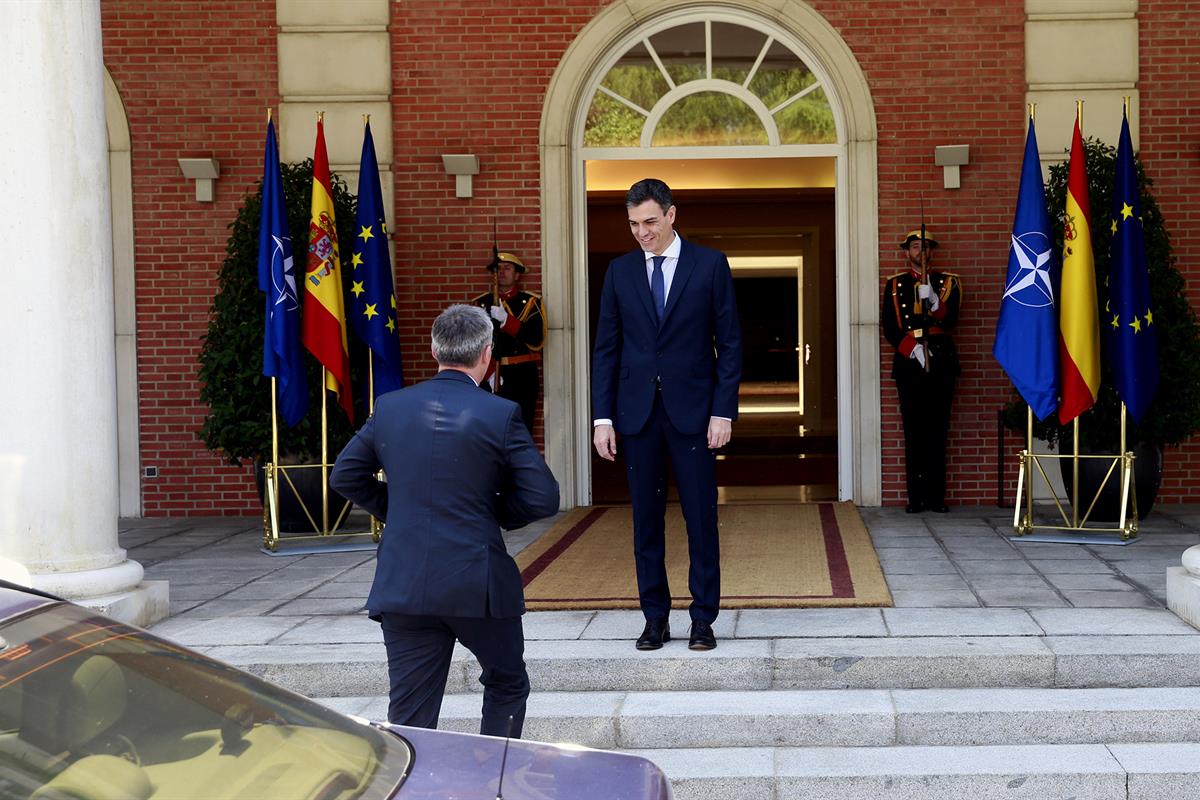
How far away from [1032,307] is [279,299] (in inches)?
180

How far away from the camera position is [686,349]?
5.35 meters

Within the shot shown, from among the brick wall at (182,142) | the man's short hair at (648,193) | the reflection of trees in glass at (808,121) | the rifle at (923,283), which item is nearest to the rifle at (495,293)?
the brick wall at (182,142)

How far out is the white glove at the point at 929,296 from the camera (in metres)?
9.32

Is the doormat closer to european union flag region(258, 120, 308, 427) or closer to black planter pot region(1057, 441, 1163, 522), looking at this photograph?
black planter pot region(1057, 441, 1163, 522)

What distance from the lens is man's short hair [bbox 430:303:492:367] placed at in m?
3.65

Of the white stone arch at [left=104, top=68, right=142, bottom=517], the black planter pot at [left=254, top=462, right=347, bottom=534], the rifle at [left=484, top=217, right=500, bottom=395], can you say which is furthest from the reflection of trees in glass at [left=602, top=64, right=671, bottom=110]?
the black planter pot at [left=254, top=462, right=347, bottom=534]

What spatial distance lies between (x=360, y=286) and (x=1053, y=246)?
14.3 ft

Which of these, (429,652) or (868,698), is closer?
(429,652)

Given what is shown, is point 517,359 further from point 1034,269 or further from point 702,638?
point 702,638

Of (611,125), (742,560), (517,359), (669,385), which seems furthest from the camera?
(611,125)

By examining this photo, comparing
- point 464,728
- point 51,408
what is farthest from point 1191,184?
point 51,408

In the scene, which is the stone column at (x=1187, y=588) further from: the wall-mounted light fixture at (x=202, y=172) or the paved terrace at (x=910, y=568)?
the wall-mounted light fixture at (x=202, y=172)

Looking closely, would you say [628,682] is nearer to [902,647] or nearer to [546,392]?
[902,647]

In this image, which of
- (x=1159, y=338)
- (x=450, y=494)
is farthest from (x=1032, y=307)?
(x=450, y=494)
